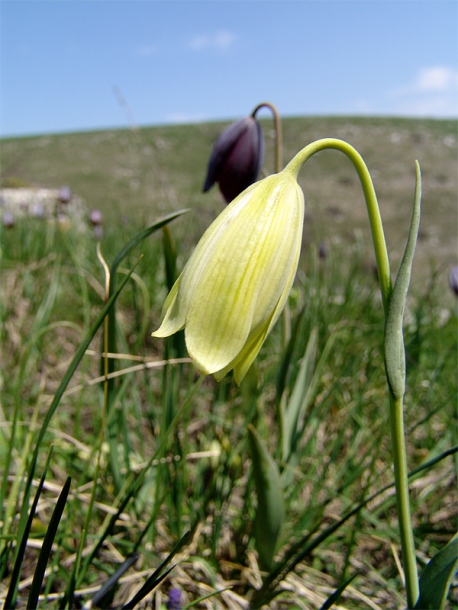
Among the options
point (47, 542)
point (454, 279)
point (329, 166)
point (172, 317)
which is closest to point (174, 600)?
point (47, 542)

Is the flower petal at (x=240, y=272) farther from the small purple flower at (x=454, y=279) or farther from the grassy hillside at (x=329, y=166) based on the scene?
the grassy hillside at (x=329, y=166)

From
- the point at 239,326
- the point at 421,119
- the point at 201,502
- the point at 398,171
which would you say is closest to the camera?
the point at 239,326

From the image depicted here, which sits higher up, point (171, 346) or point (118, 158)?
point (118, 158)

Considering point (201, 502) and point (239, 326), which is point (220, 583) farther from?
point (239, 326)

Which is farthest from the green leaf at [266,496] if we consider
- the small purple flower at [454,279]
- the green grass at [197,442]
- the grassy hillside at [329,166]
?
the grassy hillside at [329,166]

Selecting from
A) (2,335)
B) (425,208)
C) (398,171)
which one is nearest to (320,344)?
(2,335)
